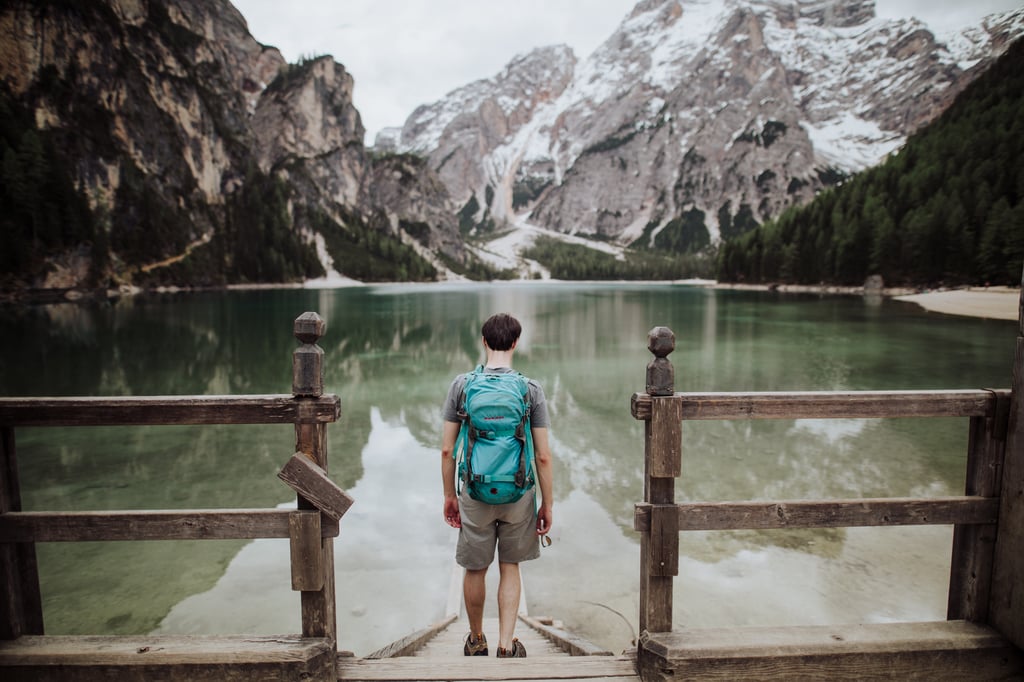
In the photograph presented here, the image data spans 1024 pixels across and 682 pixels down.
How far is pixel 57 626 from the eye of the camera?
674 cm

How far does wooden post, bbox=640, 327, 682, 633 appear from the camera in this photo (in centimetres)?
362

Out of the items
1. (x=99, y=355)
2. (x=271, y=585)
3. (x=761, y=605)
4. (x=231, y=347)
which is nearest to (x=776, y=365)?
(x=761, y=605)

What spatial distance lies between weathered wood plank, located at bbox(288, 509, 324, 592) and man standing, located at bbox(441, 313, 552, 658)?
2.82 feet

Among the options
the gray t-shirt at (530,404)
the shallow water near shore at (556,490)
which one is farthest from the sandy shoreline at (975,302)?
the gray t-shirt at (530,404)

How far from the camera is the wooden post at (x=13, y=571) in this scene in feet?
11.9

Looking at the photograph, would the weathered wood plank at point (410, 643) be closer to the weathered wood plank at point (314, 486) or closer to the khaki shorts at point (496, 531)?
the khaki shorts at point (496, 531)

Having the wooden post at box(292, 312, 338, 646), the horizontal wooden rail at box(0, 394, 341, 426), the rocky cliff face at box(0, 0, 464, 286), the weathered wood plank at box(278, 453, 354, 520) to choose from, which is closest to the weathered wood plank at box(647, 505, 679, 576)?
the weathered wood plank at box(278, 453, 354, 520)

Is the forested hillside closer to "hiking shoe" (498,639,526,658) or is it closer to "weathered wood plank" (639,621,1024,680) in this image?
"weathered wood plank" (639,621,1024,680)

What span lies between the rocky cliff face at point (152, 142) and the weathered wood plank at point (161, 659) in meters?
93.9

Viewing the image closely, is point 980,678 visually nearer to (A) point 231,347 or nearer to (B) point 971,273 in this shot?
(A) point 231,347

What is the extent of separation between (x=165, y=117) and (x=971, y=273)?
157m

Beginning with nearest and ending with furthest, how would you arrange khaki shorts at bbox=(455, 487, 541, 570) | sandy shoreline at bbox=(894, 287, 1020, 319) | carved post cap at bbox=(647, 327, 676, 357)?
carved post cap at bbox=(647, 327, 676, 357)
khaki shorts at bbox=(455, 487, 541, 570)
sandy shoreline at bbox=(894, 287, 1020, 319)

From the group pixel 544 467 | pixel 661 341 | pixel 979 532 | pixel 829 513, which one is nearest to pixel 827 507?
pixel 829 513

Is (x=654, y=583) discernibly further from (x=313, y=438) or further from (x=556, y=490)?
(x=556, y=490)
